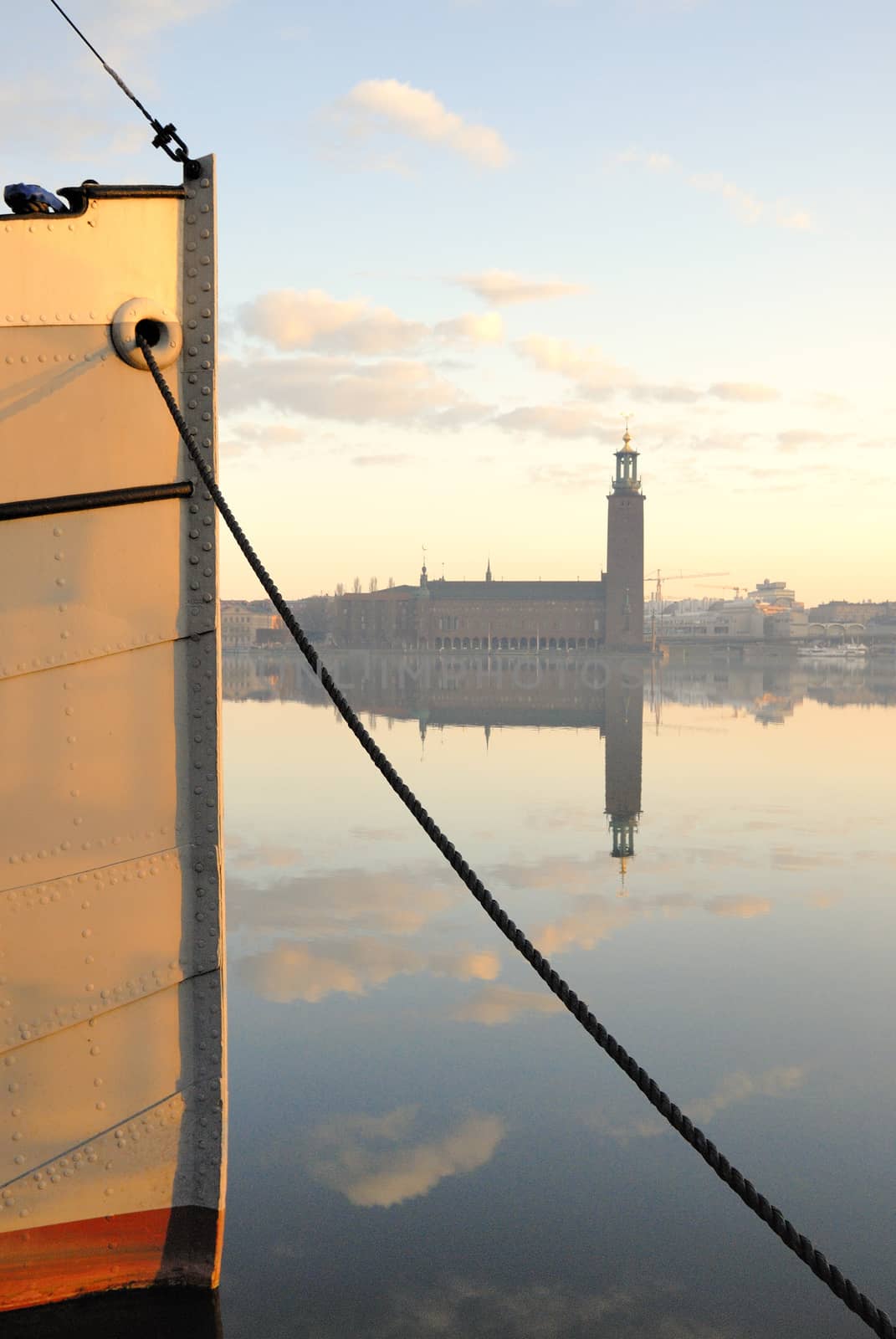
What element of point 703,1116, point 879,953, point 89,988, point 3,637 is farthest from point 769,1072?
point 3,637

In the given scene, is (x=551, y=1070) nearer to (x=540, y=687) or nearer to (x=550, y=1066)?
(x=550, y=1066)

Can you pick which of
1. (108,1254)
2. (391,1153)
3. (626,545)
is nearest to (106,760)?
(108,1254)

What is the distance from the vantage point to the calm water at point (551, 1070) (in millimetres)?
5211

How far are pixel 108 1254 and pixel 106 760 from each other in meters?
2.19

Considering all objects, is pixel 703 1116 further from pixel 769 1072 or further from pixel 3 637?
pixel 3 637

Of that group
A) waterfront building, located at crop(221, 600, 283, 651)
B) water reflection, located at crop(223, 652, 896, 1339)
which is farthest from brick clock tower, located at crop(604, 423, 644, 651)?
water reflection, located at crop(223, 652, 896, 1339)

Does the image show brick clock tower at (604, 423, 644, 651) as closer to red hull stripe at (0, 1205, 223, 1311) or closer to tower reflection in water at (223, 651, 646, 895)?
tower reflection in water at (223, 651, 646, 895)

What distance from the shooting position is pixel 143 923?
15.4 feet

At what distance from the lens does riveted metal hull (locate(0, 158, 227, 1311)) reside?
4449 mm

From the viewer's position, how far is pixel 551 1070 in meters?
7.70

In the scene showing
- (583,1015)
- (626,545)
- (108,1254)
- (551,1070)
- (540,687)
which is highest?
(626,545)

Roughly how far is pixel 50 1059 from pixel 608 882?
9461 millimetres

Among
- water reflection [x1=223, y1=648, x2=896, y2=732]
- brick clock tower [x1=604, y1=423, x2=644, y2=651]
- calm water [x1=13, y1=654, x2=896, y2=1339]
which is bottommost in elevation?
water reflection [x1=223, y1=648, x2=896, y2=732]

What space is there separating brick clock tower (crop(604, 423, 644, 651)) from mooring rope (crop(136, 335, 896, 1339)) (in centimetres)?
12364
